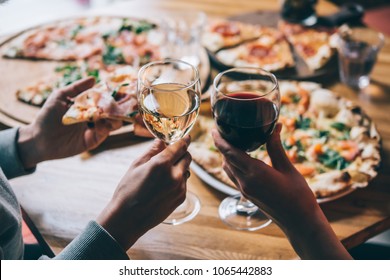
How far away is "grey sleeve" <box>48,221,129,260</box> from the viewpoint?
39.4 inches

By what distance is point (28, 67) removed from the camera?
1.89 metres

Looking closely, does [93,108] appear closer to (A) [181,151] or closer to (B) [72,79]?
(A) [181,151]

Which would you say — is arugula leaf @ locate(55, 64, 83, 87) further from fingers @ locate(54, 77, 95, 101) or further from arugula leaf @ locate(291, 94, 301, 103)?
arugula leaf @ locate(291, 94, 301, 103)

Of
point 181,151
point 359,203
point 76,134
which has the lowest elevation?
point 359,203

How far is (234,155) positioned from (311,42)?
1.13m

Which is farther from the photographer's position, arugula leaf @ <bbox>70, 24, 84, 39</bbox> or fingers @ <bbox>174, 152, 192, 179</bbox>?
arugula leaf @ <bbox>70, 24, 84, 39</bbox>

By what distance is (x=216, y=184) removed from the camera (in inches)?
50.4

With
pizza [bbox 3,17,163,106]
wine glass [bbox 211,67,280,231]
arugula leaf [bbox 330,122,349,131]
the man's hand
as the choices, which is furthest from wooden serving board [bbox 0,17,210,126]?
wine glass [bbox 211,67,280,231]

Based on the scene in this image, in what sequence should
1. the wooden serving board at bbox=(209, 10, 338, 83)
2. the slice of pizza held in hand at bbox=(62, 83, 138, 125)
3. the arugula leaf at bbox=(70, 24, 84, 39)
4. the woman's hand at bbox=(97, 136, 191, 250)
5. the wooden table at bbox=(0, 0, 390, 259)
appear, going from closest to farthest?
the woman's hand at bbox=(97, 136, 191, 250)
the wooden table at bbox=(0, 0, 390, 259)
the slice of pizza held in hand at bbox=(62, 83, 138, 125)
the wooden serving board at bbox=(209, 10, 338, 83)
the arugula leaf at bbox=(70, 24, 84, 39)

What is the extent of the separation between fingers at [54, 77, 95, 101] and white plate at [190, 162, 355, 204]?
14.5 inches

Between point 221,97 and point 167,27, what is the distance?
884 millimetres

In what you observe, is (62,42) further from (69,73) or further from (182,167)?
(182,167)

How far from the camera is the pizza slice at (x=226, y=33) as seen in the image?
1.96 meters
